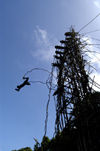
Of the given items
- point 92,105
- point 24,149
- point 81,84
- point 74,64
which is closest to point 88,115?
point 92,105

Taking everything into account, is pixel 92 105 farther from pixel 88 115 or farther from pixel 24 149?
pixel 24 149

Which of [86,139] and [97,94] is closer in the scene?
[86,139]

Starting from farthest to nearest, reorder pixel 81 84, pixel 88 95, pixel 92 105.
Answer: pixel 81 84 → pixel 88 95 → pixel 92 105

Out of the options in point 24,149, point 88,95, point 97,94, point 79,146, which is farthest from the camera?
point 24,149

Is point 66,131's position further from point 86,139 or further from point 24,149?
point 24,149

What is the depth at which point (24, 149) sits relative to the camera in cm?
638

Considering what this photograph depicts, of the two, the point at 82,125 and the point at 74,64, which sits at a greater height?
the point at 74,64

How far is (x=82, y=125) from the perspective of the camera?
86.0 inches

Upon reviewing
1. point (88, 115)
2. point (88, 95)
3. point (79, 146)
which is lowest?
point (79, 146)

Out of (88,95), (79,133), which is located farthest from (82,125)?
(88,95)

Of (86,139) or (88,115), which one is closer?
(86,139)

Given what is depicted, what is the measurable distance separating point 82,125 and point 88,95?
0.75 meters

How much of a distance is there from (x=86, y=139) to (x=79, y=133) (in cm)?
13

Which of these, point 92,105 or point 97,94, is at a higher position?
point 97,94
